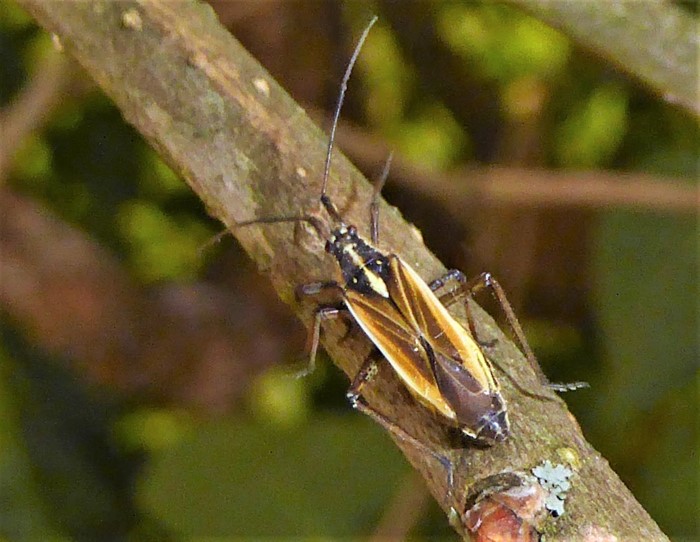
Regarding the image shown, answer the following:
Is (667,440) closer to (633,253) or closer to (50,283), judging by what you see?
(633,253)

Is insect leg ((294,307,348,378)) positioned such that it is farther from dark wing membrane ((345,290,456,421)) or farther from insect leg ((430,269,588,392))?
insect leg ((430,269,588,392))

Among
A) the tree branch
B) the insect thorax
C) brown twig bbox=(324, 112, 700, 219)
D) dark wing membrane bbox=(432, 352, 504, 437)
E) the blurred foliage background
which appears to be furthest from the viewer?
brown twig bbox=(324, 112, 700, 219)

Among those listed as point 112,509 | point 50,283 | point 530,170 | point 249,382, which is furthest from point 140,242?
point 530,170

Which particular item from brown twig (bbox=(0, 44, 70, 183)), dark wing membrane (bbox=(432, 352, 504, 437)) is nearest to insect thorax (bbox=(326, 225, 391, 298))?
dark wing membrane (bbox=(432, 352, 504, 437))

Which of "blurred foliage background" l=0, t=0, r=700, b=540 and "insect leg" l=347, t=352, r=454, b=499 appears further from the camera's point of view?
"blurred foliage background" l=0, t=0, r=700, b=540

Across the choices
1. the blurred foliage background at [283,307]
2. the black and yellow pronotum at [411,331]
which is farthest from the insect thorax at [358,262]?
the blurred foliage background at [283,307]

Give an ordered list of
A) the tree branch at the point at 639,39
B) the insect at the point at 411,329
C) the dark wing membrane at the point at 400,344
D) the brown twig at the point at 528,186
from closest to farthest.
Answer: the insect at the point at 411,329, the dark wing membrane at the point at 400,344, the tree branch at the point at 639,39, the brown twig at the point at 528,186

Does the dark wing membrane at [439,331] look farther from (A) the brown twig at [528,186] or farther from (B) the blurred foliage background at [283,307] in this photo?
(A) the brown twig at [528,186]
